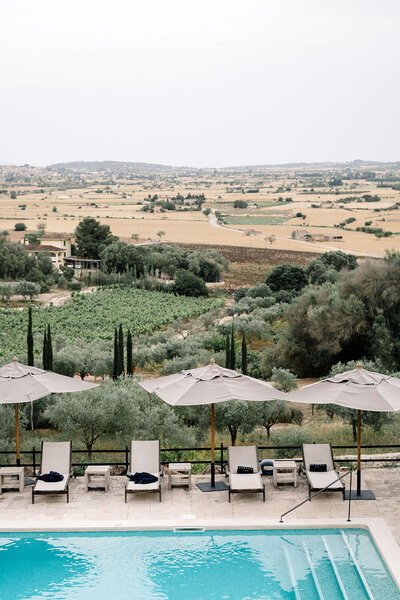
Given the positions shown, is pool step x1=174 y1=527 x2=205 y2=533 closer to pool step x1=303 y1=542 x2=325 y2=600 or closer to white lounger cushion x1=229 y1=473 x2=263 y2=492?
white lounger cushion x1=229 y1=473 x2=263 y2=492

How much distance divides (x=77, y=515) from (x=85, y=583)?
4.58ft

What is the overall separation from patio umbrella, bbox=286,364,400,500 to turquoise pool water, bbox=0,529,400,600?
5.14 feet

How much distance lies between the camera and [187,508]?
30.2 ft

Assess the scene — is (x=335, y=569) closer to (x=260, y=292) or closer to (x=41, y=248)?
(x=260, y=292)

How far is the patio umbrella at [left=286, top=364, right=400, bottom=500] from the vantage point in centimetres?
876

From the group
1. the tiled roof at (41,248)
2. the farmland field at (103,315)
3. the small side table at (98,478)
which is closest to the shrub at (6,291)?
the farmland field at (103,315)

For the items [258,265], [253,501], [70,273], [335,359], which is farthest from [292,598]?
[258,265]

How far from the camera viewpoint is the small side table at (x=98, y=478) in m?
9.66

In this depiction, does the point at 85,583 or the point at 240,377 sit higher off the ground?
the point at 240,377

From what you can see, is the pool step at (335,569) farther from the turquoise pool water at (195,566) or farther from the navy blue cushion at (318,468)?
the navy blue cushion at (318,468)

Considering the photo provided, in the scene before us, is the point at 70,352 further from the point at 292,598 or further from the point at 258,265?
the point at 258,265

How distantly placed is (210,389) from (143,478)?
160 centimetres

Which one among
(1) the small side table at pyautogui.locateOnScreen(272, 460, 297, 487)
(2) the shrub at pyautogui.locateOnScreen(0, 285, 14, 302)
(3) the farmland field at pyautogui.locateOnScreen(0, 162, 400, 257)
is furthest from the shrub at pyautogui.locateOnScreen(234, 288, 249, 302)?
(1) the small side table at pyautogui.locateOnScreen(272, 460, 297, 487)

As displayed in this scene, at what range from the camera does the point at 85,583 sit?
300 inches
